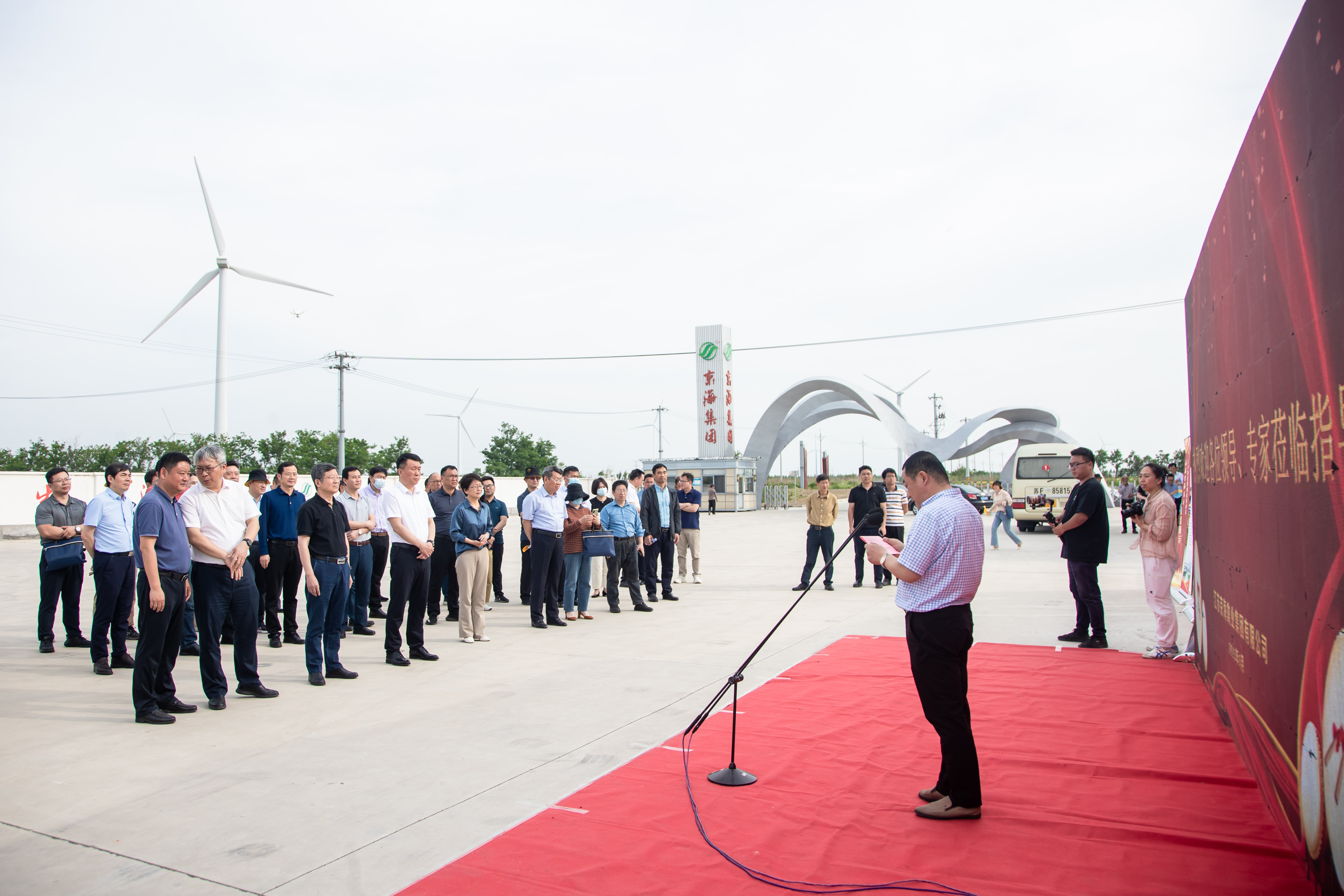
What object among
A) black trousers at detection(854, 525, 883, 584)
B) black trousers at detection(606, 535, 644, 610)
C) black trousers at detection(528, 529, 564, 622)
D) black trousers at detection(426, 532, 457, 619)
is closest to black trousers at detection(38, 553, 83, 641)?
black trousers at detection(426, 532, 457, 619)

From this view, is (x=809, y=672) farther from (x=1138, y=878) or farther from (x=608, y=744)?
(x=1138, y=878)

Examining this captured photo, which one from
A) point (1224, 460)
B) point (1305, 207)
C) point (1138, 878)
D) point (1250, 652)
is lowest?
point (1138, 878)

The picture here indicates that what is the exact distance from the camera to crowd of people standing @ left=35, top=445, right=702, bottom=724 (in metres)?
5.13

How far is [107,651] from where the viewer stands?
6996 millimetres

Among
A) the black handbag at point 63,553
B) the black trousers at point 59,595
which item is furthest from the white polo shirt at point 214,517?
the black trousers at point 59,595

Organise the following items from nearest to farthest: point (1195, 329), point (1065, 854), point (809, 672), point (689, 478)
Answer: point (1065, 854) < point (1195, 329) < point (809, 672) < point (689, 478)

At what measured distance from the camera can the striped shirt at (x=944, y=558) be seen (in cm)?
337

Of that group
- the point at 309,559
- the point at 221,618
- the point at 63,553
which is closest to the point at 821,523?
the point at 309,559

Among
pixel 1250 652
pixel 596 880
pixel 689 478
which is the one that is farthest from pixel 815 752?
pixel 689 478

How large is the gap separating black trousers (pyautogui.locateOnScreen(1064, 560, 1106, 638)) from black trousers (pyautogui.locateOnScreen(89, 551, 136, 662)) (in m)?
7.89

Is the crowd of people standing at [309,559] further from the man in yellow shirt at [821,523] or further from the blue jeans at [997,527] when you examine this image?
the blue jeans at [997,527]

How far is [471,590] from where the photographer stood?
750 centimetres

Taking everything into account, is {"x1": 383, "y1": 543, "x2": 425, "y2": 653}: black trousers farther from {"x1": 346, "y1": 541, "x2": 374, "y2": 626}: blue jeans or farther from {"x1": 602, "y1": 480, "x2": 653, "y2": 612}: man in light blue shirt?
{"x1": 602, "y1": 480, "x2": 653, "y2": 612}: man in light blue shirt

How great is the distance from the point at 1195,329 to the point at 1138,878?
409 centimetres
